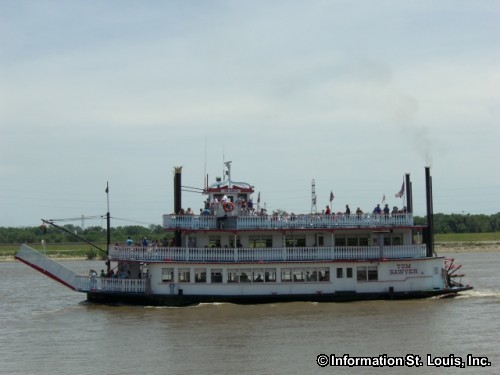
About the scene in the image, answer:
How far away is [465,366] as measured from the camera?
77.3 ft

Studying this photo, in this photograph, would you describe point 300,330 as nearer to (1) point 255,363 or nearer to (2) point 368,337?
(2) point 368,337

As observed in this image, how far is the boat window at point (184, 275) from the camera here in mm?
36719

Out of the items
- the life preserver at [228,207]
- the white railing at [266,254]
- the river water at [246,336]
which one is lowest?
the river water at [246,336]

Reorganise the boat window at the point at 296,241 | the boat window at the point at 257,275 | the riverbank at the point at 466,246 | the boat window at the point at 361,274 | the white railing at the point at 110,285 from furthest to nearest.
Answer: the riverbank at the point at 466,246, the boat window at the point at 296,241, the white railing at the point at 110,285, the boat window at the point at 361,274, the boat window at the point at 257,275

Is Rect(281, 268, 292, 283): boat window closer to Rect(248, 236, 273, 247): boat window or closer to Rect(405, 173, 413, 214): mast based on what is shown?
Rect(248, 236, 273, 247): boat window

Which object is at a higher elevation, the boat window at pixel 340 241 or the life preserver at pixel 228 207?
the life preserver at pixel 228 207

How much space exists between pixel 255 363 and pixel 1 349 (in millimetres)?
9347

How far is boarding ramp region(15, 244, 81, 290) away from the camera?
127 ft

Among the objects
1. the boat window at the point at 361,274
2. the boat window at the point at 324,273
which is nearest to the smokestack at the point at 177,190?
the boat window at the point at 324,273

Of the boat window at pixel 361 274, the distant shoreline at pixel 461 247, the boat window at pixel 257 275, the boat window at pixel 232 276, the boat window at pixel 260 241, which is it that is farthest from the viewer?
the distant shoreline at pixel 461 247

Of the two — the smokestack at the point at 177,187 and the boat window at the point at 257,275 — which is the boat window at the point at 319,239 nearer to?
the boat window at the point at 257,275

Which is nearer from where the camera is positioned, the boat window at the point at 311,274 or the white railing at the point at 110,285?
the boat window at the point at 311,274

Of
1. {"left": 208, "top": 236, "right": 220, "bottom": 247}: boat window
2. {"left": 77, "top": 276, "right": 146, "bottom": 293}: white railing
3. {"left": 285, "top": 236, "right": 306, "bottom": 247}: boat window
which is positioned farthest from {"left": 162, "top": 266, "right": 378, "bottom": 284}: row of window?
{"left": 208, "top": 236, "right": 220, "bottom": 247}: boat window

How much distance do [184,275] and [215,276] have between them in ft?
4.62
